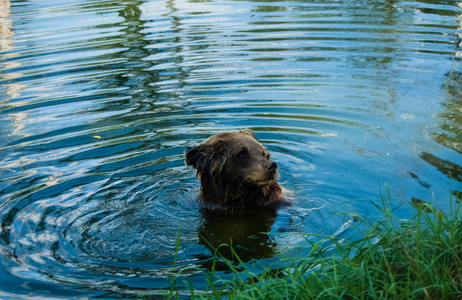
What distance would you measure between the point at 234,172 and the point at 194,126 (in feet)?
8.96

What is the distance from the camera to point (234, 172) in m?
6.96

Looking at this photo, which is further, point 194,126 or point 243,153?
point 194,126

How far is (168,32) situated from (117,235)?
32.8 ft

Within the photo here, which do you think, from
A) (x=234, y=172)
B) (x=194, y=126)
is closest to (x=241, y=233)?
(x=234, y=172)

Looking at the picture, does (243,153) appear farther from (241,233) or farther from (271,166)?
(241,233)

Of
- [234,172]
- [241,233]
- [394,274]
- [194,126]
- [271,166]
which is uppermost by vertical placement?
[394,274]

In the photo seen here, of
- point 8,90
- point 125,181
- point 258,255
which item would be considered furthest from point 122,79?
point 258,255

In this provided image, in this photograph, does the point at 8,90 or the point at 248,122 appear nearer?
the point at 248,122

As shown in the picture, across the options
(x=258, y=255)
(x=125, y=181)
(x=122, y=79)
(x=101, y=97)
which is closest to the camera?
(x=258, y=255)

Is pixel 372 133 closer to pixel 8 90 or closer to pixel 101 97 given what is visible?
pixel 101 97

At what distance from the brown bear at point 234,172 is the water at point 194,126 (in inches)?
8.7

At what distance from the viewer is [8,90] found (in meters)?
12.3

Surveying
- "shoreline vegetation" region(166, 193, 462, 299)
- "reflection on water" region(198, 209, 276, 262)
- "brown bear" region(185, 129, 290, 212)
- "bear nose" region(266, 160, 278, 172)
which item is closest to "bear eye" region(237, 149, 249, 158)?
"brown bear" region(185, 129, 290, 212)

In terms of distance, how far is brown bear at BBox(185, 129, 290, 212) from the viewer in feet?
22.6
